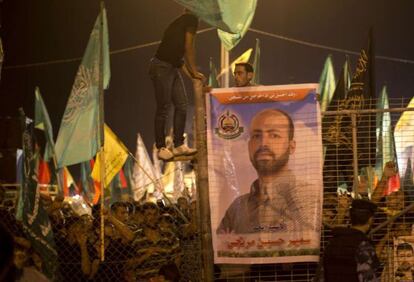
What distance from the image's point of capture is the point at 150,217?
7.75m

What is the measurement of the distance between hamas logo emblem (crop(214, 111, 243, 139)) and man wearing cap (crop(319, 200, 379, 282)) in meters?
1.45

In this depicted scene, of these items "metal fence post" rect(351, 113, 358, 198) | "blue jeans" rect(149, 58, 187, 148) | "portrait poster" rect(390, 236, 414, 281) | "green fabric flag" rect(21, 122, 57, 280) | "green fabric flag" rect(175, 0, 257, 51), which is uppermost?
"green fabric flag" rect(175, 0, 257, 51)

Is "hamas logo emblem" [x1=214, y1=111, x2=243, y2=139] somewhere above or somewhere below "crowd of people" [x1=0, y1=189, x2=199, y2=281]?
above

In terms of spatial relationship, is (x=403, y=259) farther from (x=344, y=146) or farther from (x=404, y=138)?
(x=404, y=138)

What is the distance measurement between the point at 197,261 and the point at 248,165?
1061 mm

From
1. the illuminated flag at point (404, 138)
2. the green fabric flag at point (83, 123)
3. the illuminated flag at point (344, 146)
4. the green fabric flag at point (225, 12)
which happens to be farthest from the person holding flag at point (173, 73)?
the illuminated flag at point (404, 138)

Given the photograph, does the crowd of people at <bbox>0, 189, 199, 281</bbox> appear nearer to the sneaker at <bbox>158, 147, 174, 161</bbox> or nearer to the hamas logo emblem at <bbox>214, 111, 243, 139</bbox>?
the sneaker at <bbox>158, 147, 174, 161</bbox>

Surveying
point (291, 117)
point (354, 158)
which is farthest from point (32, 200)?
point (354, 158)

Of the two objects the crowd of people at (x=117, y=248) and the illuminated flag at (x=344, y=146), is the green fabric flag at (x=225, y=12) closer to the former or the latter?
the illuminated flag at (x=344, y=146)

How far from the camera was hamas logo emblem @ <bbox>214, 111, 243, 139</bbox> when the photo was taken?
22.4 ft

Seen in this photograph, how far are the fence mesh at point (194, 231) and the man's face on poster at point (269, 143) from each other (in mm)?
495

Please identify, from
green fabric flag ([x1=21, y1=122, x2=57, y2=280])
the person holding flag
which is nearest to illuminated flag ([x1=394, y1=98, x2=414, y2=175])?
the person holding flag

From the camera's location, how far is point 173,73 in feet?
24.5

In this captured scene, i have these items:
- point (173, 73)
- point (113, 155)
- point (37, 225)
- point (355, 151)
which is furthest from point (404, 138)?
point (113, 155)
